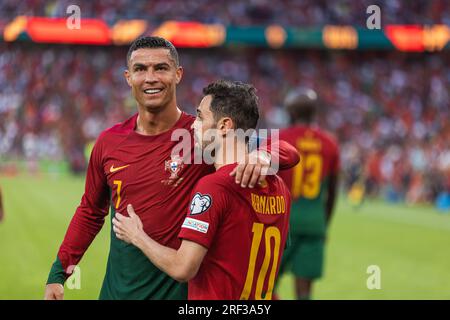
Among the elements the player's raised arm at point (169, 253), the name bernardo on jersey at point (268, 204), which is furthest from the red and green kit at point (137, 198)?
the name bernardo on jersey at point (268, 204)

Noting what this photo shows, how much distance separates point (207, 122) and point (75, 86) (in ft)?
96.9

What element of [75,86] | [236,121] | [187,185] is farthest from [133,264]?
[75,86]

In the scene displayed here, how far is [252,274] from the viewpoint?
3365mm

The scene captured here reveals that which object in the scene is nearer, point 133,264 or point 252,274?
point 252,274

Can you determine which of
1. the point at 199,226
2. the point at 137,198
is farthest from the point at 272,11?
the point at 199,226

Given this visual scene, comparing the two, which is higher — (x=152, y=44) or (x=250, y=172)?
(x=152, y=44)

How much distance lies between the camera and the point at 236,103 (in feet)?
11.3

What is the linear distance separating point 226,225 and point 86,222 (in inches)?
45.0

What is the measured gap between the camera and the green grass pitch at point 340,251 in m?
8.85

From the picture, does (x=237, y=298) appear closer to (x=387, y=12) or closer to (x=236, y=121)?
(x=236, y=121)

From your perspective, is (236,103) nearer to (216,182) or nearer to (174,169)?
(216,182)

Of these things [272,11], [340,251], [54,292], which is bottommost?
[54,292]

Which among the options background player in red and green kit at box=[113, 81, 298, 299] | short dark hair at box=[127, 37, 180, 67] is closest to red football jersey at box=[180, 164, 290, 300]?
background player in red and green kit at box=[113, 81, 298, 299]
